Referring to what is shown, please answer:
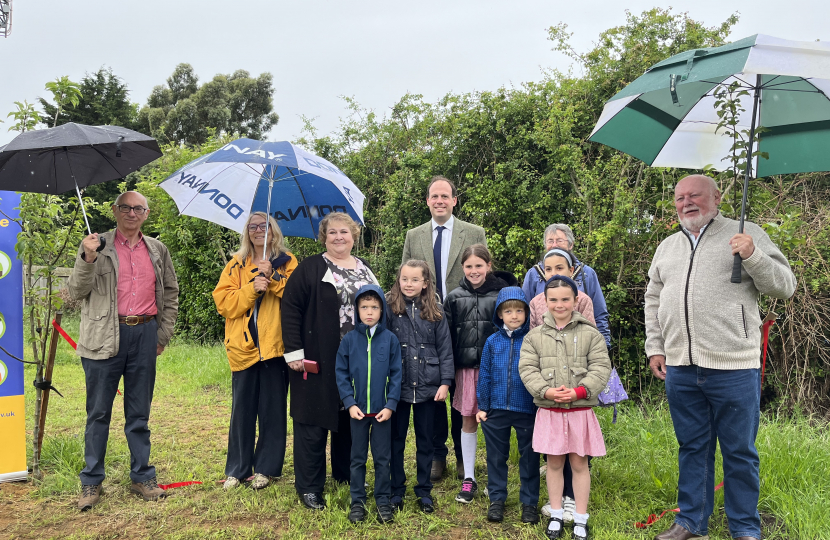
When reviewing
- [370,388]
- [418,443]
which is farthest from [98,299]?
[418,443]

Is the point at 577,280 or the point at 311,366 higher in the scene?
the point at 577,280

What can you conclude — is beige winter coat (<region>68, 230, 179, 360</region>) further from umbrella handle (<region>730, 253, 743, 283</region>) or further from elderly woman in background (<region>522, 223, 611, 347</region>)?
umbrella handle (<region>730, 253, 743, 283</region>)

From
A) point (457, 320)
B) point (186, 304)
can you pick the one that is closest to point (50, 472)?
point (457, 320)

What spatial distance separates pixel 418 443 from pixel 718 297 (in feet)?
6.80

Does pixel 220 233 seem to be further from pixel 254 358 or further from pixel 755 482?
pixel 755 482

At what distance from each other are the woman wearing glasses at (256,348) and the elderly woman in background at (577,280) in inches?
69.8

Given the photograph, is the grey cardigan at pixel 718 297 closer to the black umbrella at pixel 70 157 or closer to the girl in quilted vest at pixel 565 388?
the girl in quilted vest at pixel 565 388

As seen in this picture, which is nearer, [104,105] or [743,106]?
[743,106]

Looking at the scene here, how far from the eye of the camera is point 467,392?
4.11 m

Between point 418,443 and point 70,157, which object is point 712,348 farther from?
point 70,157

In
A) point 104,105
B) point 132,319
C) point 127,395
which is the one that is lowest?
point 127,395

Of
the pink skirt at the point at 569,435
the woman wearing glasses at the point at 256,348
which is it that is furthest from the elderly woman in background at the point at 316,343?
the pink skirt at the point at 569,435

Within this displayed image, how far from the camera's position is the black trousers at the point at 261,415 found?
14.1ft

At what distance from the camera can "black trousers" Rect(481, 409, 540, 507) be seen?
146 inches
